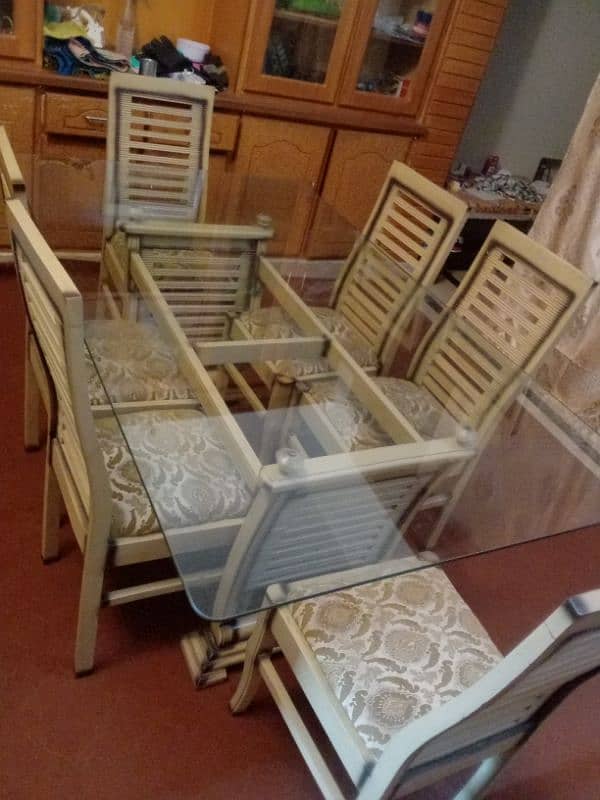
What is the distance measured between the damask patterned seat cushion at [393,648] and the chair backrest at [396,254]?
38.3 inches

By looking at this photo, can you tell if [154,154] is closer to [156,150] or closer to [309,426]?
[156,150]

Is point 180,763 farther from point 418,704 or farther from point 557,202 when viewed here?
point 557,202

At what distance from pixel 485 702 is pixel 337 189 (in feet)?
8.93

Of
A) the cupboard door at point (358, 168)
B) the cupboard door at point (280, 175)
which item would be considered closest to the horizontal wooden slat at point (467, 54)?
the cupboard door at point (358, 168)

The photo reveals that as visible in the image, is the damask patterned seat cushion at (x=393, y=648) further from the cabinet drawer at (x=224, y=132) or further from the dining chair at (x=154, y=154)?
the cabinet drawer at (x=224, y=132)

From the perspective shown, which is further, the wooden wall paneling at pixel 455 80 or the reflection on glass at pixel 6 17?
the wooden wall paneling at pixel 455 80

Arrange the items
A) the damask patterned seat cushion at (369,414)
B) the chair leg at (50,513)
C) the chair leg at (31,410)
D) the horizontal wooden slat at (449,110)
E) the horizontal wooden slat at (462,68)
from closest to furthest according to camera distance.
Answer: the chair leg at (50,513), the damask patterned seat cushion at (369,414), the chair leg at (31,410), the horizontal wooden slat at (462,68), the horizontal wooden slat at (449,110)

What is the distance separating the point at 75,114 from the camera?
8.00ft

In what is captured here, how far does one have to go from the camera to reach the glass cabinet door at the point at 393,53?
9.32 ft

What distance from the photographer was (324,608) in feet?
4.01

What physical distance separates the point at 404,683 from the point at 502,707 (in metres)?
0.25

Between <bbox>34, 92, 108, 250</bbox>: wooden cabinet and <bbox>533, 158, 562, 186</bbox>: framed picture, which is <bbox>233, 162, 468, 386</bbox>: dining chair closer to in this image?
<bbox>34, 92, 108, 250</bbox>: wooden cabinet

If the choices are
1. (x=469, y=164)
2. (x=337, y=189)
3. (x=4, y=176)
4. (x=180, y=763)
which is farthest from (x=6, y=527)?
(x=469, y=164)

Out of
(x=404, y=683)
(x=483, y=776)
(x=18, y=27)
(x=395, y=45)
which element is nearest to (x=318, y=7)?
(x=395, y=45)
